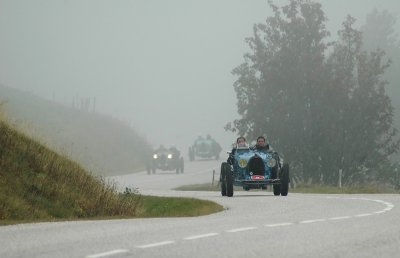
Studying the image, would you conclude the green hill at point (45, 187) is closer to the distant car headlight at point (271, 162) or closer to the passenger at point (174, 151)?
the distant car headlight at point (271, 162)

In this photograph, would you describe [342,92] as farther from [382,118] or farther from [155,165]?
[155,165]

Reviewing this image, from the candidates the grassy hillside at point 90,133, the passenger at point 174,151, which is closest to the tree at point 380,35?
the grassy hillside at point 90,133

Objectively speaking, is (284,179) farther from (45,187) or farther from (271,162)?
(45,187)

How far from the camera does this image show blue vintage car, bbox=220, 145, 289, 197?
28.7 m

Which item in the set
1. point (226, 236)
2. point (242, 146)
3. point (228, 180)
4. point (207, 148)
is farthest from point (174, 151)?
point (226, 236)

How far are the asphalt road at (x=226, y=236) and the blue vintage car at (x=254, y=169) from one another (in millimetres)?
7767

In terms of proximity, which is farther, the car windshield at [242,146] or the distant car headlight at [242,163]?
the car windshield at [242,146]

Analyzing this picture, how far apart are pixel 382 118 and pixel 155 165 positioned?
25324 millimetres

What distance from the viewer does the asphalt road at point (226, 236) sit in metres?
11.9

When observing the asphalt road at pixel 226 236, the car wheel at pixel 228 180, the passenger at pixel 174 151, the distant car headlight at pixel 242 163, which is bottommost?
the asphalt road at pixel 226 236

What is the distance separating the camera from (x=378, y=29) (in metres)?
94.9

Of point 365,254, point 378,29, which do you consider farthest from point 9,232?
point 378,29

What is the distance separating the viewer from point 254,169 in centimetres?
2881

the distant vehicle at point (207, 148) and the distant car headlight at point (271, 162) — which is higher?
the distant vehicle at point (207, 148)
